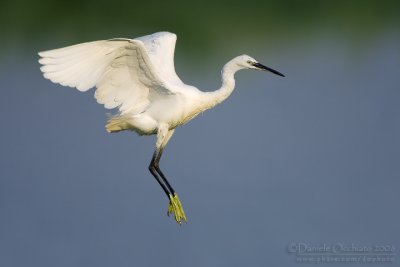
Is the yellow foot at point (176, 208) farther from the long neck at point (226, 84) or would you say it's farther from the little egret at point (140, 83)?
the long neck at point (226, 84)

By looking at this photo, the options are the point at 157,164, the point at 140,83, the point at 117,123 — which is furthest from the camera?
the point at 157,164

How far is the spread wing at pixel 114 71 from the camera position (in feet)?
30.6

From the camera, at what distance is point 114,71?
9.66 m

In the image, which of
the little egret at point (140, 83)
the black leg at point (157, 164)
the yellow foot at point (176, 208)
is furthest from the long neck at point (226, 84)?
the yellow foot at point (176, 208)

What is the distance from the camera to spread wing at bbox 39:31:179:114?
932 cm

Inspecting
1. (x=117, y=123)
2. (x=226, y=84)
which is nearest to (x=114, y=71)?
(x=117, y=123)

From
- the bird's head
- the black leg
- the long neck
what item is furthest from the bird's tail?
the bird's head

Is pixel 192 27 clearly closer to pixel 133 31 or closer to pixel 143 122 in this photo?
pixel 133 31

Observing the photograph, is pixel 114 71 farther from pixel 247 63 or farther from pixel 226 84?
pixel 247 63

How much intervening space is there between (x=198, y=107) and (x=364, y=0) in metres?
7.76

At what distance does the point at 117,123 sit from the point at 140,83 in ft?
1.27

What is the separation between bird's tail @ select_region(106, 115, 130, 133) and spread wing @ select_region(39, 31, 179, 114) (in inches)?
2.6

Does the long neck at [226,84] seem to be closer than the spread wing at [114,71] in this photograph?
No

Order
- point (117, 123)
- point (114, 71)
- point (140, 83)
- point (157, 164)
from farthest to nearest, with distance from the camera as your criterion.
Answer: point (157, 164), point (117, 123), point (140, 83), point (114, 71)
